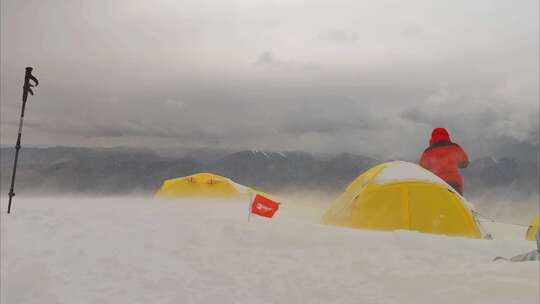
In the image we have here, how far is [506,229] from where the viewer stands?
21516 mm

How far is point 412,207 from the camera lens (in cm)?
1588

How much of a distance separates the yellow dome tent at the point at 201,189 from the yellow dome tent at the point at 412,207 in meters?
18.5

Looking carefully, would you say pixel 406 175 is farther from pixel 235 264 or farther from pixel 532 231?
pixel 235 264

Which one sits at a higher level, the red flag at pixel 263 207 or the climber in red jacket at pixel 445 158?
the climber in red jacket at pixel 445 158

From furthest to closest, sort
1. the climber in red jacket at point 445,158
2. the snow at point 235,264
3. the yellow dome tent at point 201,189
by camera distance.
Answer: the yellow dome tent at point 201,189, the climber in red jacket at point 445,158, the snow at point 235,264

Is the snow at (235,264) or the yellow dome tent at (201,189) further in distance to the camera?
the yellow dome tent at (201,189)

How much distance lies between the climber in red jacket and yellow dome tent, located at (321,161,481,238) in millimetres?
3338

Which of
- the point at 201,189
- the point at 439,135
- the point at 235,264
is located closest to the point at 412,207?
the point at 439,135

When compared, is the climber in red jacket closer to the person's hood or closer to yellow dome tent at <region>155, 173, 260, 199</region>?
the person's hood

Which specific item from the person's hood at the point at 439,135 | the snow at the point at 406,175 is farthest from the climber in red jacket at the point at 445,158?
the snow at the point at 406,175

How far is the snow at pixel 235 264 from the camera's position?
7.56 m

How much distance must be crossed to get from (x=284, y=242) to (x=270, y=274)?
3215 millimetres

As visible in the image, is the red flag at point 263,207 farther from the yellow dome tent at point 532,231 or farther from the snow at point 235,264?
the yellow dome tent at point 532,231

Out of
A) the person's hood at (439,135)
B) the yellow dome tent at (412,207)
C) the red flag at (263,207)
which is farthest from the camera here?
the person's hood at (439,135)
